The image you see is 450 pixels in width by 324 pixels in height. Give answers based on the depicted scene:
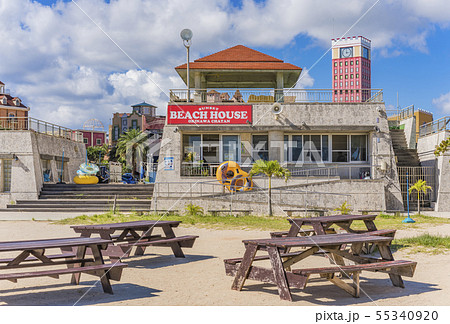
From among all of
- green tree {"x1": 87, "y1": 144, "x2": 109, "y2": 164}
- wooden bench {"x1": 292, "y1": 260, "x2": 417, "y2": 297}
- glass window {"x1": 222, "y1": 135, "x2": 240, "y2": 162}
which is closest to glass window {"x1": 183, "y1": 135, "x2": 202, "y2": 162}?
glass window {"x1": 222, "y1": 135, "x2": 240, "y2": 162}

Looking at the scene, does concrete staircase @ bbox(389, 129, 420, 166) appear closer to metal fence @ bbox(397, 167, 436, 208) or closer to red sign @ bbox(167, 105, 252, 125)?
metal fence @ bbox(397, 167, 436, 208)

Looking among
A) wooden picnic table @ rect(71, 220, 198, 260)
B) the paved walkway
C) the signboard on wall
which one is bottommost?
the paved walkway

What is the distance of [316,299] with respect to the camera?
5.98 metres

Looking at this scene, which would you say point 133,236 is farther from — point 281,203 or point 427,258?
point 281,203

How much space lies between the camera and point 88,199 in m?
23.5

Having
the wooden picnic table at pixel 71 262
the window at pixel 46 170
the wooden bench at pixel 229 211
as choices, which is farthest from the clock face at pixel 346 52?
the wooden picnic table at pixel 71 262

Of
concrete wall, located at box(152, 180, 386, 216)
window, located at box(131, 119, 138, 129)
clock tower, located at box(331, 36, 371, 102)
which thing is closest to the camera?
concrete wall, located at box(152, 180, 386, 216)

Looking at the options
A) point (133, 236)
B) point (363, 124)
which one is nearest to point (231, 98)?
point (363, 124)

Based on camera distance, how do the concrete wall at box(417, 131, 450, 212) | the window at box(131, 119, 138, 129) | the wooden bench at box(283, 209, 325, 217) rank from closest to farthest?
the wooden bench at box(283, 209, 325, 217), the concrete wall at box(417, 131, 450, 212), the window at box(131, 119, 138, 129)

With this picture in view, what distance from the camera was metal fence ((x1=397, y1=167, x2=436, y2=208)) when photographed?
2416 cm

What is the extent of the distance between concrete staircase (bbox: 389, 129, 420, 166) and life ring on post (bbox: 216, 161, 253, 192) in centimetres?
926

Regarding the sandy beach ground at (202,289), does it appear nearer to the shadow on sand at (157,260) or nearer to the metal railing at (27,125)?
the shadow on sand at (157,260)

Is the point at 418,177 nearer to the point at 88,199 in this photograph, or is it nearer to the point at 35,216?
the point at 88,199
